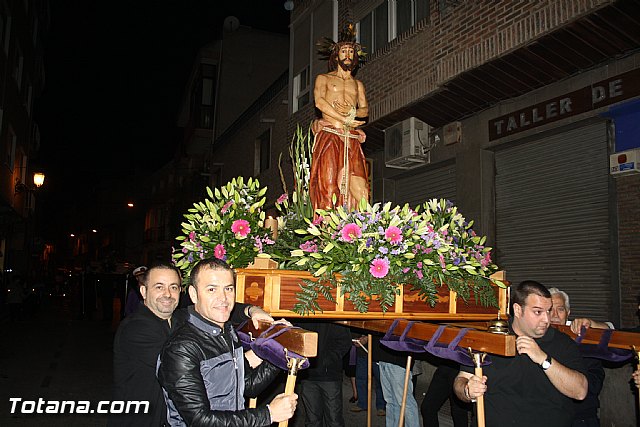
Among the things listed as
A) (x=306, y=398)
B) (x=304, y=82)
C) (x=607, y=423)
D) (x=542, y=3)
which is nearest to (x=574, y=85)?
(x=542, y=3)

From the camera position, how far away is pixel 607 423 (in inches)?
300

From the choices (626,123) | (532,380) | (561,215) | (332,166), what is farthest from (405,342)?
(561,215)

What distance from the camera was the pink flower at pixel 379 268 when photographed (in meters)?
3.99

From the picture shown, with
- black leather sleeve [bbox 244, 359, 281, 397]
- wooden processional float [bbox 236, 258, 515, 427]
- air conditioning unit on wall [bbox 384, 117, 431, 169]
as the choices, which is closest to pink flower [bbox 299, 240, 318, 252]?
wooden processional float [bbox 236, 258, 515, 427]

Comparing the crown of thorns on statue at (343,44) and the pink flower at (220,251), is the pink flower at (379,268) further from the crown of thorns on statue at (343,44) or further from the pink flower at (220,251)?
the crown of thorns on statue at (343,44)

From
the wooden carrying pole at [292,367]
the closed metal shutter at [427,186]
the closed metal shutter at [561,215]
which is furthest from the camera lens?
the closed metal shutter at [427,186]

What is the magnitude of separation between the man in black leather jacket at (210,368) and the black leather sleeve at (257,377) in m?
0.18

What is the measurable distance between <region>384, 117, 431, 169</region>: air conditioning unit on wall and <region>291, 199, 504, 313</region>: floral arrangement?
714 centimetres

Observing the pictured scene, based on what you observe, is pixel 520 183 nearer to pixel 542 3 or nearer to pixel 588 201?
pixel 588 201

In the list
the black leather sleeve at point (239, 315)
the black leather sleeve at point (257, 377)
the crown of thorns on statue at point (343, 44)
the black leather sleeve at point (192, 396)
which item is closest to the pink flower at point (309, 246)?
the black leather sleeve at point (239, 315)

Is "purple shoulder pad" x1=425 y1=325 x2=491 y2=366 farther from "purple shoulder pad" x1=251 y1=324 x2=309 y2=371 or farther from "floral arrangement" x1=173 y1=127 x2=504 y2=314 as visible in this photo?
"purple shoulder pad" x1=251 y1=324 x2=309 y2=371

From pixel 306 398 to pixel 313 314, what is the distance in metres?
2.35

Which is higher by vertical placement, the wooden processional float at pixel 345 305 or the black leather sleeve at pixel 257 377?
the wooden processional float at pixel 345 305

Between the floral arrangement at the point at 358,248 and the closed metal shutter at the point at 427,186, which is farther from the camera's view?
the closed metal shutter at the point at 427,186
